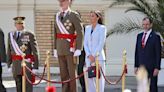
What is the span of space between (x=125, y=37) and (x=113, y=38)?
1.53 ft

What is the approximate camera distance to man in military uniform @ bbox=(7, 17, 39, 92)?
25.4 ft

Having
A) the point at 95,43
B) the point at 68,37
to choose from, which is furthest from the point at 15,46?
the point at 95,43

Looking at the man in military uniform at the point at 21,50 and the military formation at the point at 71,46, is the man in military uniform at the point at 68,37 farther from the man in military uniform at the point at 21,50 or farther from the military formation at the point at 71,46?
the man in military uniform at the point at 21,50

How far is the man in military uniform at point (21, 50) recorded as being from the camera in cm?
774

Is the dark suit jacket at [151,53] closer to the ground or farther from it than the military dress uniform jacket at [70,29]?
closer to the ground

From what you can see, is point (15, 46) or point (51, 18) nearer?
point (15, 46)

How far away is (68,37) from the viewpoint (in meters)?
7.52

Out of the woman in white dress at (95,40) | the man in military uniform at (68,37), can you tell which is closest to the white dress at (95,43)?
the woman in white dress at (95,40)

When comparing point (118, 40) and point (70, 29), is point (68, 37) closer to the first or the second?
point (70, 29)

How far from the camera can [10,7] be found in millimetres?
16906

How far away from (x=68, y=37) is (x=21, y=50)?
0.91 metres

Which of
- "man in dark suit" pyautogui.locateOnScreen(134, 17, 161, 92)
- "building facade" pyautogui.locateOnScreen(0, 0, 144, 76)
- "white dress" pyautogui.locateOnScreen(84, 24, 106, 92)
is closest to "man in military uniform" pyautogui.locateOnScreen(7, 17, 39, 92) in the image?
"white dress" pyautogui.locateOnScreen(84, 24, 106, 92)

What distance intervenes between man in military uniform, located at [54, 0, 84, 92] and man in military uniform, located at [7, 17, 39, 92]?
50cm

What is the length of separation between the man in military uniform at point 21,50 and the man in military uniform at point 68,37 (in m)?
0.50
